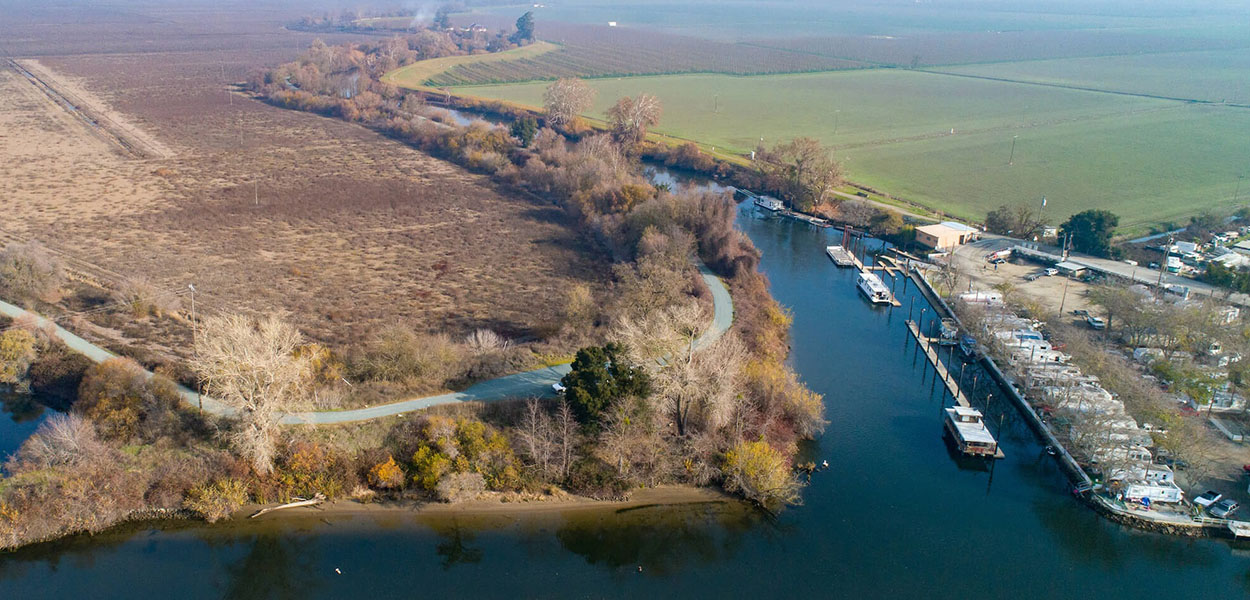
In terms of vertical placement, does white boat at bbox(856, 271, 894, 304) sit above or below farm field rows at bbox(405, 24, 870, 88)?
below

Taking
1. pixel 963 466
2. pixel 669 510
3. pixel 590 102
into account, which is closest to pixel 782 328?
pixel 963 466

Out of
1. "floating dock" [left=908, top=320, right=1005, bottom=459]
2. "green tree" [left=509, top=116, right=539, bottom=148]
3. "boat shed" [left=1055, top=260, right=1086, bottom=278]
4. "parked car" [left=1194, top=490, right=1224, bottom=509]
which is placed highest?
Answer: "green tree" [left=509, top=116, right=539, bottom=148]

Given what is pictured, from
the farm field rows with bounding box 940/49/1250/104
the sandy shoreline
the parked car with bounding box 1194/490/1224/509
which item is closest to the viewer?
the sandy shoreline

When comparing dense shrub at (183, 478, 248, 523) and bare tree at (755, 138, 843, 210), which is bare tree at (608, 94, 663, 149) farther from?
dense shrub at (183, 478, 248, 523)

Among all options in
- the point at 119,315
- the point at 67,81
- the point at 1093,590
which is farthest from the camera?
the point at 67,81

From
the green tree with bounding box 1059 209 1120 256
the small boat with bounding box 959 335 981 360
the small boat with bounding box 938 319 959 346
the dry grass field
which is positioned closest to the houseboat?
the small boat with bounding box 959 335 981 360

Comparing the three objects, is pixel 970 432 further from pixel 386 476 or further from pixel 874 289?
pixel 386 476

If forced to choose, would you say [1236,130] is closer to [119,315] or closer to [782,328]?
[782,328]

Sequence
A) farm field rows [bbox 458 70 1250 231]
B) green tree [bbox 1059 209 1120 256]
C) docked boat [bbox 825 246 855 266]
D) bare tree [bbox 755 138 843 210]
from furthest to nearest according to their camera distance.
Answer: farm field rows [bbox 458 70 1250 231], bare tree [bbox 755 138 843 210], docked boat [bbox 825 246 855 266], green tree [bbox 1059 209 1120 256]
